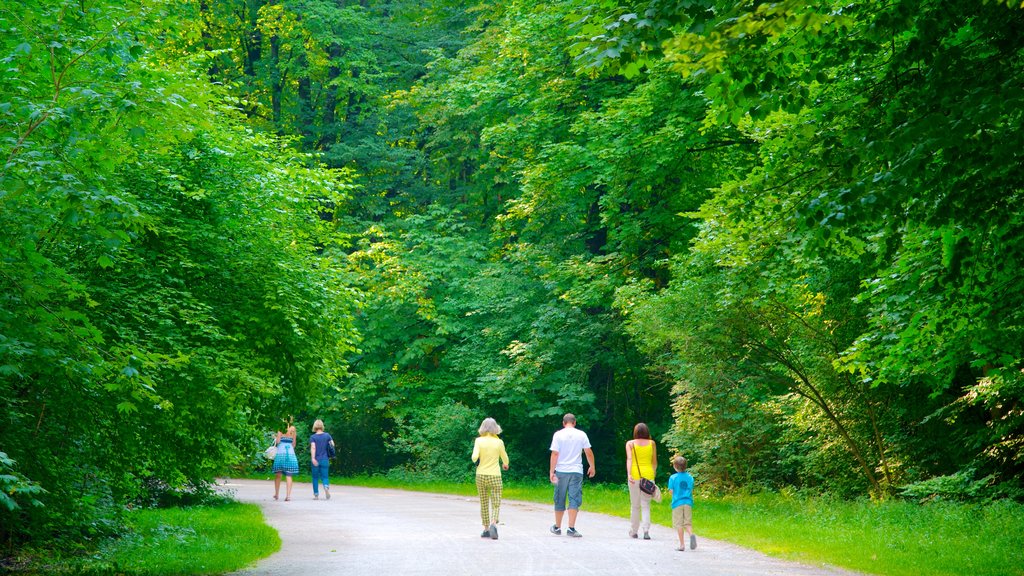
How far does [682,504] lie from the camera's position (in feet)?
42.8

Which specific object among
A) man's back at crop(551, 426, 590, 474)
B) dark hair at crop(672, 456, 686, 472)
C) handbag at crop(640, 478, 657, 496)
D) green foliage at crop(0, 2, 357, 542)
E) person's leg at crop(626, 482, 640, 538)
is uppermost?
green foliage at crop(0, 2, 357, 542)

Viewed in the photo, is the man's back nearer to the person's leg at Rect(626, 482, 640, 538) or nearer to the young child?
the person's leg at Rect(626, 482, 640, 538)

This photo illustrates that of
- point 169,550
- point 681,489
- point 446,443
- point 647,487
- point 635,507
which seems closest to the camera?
point 169,550

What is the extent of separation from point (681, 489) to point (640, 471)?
131 cm

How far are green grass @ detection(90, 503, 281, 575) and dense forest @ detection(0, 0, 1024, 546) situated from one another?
0.65 m

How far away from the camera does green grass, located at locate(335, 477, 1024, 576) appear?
10906 millimetres

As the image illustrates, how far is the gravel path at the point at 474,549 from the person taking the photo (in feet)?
35.4

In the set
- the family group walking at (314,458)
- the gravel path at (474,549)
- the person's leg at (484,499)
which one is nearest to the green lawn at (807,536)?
the gravel path at (474,549)

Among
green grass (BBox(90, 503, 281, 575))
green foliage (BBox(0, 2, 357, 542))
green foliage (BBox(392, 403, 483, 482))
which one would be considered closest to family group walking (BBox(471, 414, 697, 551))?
green foliage (BBox(0, 2, 357, 542))

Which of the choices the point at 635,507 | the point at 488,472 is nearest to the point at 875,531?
the point at 635,507

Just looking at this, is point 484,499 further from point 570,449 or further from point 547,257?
point 547,257

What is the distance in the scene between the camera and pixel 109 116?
8.39 metres

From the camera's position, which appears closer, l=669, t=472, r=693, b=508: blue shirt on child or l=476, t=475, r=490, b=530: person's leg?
l=669, t=472, r=693, b=508: blue shirt on child

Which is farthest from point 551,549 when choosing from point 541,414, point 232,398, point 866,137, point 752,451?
point 541,414
